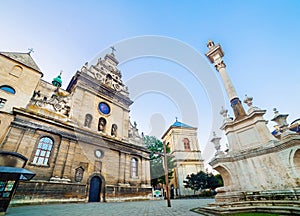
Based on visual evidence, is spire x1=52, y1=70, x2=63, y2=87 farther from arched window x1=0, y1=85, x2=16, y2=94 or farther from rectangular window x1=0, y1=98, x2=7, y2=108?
rectangular window x1=0, y1=98, x2=7, y2=108

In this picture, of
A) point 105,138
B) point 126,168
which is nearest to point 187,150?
point 126,168

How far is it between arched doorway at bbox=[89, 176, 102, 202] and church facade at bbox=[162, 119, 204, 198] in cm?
1736

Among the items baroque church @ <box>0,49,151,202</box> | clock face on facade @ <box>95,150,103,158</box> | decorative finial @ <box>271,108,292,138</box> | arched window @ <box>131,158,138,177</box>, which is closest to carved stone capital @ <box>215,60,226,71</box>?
decorative finial @ <box>271,108,292,138</box>

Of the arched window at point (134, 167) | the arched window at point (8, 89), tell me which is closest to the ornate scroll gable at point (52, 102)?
the arched window at point (8, 89)

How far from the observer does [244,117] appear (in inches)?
303

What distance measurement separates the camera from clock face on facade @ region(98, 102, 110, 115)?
1922 cm

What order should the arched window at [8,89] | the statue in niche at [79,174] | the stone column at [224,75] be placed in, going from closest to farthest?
1. the stone column at [224,75]
2. the arched window at [8,89]
3. the statue in niche at [79,174]

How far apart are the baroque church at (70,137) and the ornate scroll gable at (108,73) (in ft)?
0.69

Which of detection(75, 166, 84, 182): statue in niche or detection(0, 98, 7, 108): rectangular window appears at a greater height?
detection(0, 98, 7, 108): rectangular window

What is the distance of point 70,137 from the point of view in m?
13.9

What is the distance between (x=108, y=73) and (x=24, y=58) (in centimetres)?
1011

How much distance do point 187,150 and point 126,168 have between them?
1889 cm

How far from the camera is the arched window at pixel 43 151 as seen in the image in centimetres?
1180

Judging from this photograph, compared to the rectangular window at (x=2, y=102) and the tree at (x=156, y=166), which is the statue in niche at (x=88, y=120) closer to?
the rectangular window at (x=2, y=102)
